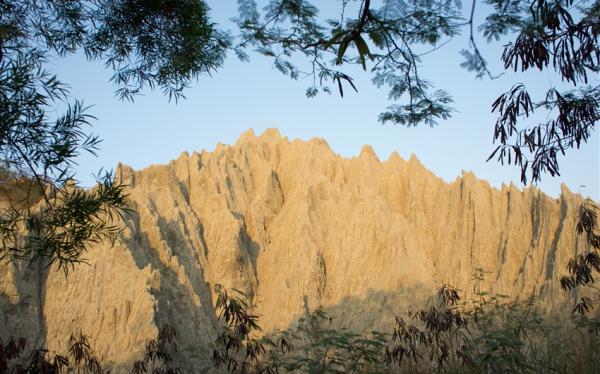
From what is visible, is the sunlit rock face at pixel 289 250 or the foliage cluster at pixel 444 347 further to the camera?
the sunlit rock face at pixel 289 250

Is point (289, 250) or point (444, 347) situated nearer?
point (444, 347)

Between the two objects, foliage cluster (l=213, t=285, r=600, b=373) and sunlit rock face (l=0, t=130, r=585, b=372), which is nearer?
foliage cluster (l=213, t=285, r=600, b=373)

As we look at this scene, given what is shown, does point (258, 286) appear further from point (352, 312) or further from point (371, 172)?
point (371, 172)

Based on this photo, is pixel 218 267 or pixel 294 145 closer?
pixel 218 267

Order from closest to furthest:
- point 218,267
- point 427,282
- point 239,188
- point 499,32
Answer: point 499,32 → point 427,282 → point 218,267 → point 239,188

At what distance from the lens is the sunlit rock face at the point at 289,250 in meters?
25.2

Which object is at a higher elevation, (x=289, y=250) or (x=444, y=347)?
(x=289, y=250)

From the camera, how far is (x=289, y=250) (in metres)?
33.2

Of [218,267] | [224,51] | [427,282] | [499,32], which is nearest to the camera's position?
[499,32]

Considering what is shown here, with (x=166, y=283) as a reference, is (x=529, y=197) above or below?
above

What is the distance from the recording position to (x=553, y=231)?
2892 centimetres

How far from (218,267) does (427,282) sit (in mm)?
12817

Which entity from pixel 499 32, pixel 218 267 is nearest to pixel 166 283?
pixel 218 267

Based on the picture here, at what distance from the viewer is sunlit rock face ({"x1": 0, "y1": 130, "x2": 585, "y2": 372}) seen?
82.7ft
